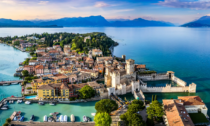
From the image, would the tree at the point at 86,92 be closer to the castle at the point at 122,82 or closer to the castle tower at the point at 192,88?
the castle at the point at 122,82

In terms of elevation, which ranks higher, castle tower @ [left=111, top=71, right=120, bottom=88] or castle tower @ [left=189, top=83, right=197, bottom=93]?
castle tower @ [left=111, top=71, right=120, bottom=88]

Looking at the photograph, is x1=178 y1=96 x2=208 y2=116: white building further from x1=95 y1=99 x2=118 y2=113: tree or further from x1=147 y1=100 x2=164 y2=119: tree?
x1=95 y1=99 x2=118 y2=113: tree

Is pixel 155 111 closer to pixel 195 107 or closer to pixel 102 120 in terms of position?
pixel 195 107

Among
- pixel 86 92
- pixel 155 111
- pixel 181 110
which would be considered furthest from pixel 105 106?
pixel 181 110

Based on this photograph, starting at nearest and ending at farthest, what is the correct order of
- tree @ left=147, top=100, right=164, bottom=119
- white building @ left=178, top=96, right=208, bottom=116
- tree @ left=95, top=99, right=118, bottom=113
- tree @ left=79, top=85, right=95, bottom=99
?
tree @ left=147, top=100, right=164, bottom=119
tree @ left=95, top=99, right=118, bottom=113
white building @ left=178, top=96, right=208, bottom=116
tree @ left=79, top=85, right=95, bottom=99

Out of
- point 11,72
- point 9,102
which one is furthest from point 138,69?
point 11,72

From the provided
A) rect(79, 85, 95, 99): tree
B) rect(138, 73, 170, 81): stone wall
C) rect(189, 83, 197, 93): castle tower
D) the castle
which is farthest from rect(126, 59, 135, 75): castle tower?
rect(189, 83, 197, 93): castle tower

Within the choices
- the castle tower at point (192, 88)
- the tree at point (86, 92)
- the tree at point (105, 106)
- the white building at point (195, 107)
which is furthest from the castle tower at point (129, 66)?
the white building at point (195, 107)

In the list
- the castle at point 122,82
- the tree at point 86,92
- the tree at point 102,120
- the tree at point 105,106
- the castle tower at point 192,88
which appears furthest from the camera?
the castle tower at point 192,88
